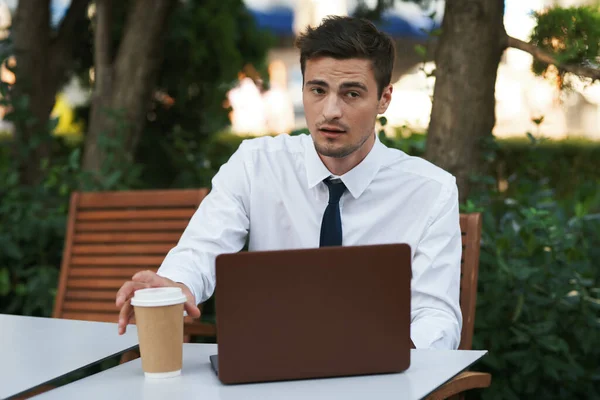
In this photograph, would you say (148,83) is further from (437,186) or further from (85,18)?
(437,186)

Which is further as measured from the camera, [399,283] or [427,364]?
[427,364]

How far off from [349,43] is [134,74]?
231 cm

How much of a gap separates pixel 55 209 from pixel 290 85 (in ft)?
53.5

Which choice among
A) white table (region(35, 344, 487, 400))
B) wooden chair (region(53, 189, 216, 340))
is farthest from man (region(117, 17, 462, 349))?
wooden chair (region(53, 189, 216, 340))

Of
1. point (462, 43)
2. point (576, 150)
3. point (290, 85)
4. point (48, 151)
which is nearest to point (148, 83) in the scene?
point (48, 151)

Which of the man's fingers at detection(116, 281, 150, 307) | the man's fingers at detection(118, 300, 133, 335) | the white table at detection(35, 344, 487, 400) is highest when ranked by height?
the man's fingers at detection(116, 281, 150, 307)

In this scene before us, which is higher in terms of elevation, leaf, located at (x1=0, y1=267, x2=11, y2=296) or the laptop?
the laptop

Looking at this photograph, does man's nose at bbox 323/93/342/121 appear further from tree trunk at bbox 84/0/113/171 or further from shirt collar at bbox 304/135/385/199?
tree trunk at bbox 84/0/113/171

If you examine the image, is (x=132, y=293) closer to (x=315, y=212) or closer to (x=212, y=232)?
→ (x=212, y=232)

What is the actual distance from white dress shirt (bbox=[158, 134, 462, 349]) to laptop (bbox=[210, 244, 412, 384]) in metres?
0.60

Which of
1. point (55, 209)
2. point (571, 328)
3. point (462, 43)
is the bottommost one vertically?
point (571, 328)

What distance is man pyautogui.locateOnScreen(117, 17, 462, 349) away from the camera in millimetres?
2250

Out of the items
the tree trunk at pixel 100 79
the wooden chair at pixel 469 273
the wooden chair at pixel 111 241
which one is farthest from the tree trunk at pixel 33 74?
the wooden chair at pixel 469 273

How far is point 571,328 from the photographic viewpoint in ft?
10.3
